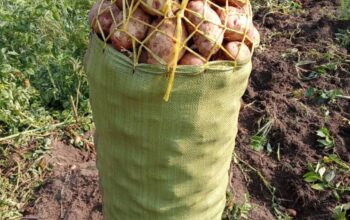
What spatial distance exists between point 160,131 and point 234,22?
1.31 feet

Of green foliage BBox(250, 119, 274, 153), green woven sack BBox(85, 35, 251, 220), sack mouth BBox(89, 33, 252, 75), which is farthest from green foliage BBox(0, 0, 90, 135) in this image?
sack mouth BBox(89, 33, 252, 75)

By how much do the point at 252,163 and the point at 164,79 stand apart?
1617mm

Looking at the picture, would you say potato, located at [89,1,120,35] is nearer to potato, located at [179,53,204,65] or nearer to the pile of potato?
the pile of potato

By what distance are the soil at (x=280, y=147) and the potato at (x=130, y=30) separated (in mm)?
1346

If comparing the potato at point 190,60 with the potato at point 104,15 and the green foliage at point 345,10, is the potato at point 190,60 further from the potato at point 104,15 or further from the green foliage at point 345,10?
the green foliage at point 345,10

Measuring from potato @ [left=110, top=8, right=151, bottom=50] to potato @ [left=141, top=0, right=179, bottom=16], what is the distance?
0.09 feet

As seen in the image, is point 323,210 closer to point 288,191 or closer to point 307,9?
point 288,191

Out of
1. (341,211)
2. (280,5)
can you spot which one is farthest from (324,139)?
(280,5)

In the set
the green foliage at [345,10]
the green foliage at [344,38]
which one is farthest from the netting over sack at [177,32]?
the green foliage at [345,10]

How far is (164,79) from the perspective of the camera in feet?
4.62

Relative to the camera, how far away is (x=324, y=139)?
2.99m

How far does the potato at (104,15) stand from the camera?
1499mm

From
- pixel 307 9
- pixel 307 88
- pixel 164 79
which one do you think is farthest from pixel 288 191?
pixel 307 9

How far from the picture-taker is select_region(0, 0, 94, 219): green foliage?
9.11 feet
